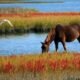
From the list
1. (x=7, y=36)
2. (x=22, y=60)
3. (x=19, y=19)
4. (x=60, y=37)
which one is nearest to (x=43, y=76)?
(x=22, y=60)

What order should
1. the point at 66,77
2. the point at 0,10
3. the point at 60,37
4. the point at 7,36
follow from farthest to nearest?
the point at 0,10 → the point at 7,36 → the point at 60,37 → the point at 66,77

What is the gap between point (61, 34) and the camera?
1614cm

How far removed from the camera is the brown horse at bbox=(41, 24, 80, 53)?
15.5 metres

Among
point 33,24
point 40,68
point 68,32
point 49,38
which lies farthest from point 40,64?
point 33,24

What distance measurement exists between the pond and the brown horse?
103 centimetres

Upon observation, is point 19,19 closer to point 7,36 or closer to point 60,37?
point 7,36

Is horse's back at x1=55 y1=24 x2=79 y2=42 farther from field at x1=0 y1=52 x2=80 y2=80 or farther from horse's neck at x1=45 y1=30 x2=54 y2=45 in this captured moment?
field at x1=0 y1=52 x2=80 y2=80

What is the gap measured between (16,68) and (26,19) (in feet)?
58.4

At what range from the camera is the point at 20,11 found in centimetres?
3950

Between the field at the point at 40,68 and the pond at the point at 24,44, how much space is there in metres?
4.45

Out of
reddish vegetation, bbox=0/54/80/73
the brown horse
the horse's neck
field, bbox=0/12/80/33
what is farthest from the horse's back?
field, bbox=0/12/80/33

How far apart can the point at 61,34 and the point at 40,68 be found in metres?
4.67

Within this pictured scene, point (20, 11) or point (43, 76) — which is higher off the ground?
point (43, 76)

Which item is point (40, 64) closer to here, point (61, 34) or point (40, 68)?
point (40, 68)
